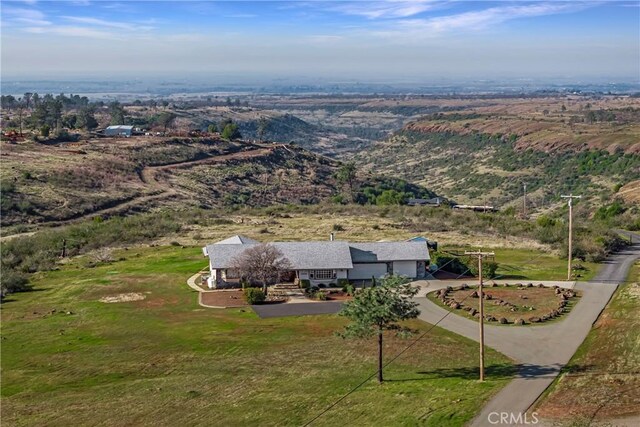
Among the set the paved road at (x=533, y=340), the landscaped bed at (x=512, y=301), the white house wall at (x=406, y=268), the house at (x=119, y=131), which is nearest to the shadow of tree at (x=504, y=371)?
the paved road at (x=533, y=340)

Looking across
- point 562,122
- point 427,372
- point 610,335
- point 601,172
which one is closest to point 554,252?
point 610,335

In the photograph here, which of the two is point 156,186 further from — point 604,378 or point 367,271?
point 604,378

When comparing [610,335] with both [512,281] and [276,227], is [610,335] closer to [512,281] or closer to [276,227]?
[512,281]

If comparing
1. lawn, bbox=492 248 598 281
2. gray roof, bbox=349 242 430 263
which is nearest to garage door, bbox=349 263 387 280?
gray roof, bbox=349 242 430 263

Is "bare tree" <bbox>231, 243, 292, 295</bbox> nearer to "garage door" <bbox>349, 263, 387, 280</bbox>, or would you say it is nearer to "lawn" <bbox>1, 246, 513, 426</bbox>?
"lawn" <bbox>1, 246, 513, 426</bbox>

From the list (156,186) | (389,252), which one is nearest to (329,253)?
(389,252)

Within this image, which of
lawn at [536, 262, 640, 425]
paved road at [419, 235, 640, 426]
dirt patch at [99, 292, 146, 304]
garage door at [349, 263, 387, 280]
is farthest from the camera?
garage door at [349, 263, 387, 280]

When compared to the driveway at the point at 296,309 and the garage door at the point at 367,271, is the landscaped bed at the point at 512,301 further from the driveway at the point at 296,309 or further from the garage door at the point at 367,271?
the driveway at the point at 296,309
